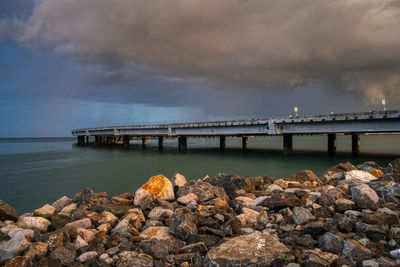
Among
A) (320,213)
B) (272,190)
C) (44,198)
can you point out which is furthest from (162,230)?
(44,198)

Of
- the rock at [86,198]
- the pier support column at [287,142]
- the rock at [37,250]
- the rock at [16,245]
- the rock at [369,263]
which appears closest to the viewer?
the rock at [369,263]

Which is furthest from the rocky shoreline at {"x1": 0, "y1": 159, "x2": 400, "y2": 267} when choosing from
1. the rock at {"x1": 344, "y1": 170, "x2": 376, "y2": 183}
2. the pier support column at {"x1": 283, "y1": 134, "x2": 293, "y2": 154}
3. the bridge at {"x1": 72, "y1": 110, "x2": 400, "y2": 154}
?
the pier support column at {"x1": 283, "y1": 134, "x2": 293, "y2": 154}

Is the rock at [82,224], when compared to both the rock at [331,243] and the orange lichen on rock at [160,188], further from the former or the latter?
the rock at [331,243]

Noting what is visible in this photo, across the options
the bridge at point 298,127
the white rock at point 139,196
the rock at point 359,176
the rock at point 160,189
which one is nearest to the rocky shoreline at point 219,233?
the white rock at point 139,196

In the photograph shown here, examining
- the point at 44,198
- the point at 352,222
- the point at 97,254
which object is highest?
the point at 352,222

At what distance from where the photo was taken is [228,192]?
443 inches

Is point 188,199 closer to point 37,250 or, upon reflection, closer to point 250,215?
point 250,215

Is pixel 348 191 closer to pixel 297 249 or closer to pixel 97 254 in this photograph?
pixel 297 249

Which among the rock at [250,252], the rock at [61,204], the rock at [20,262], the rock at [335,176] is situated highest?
the rock at [335,176]

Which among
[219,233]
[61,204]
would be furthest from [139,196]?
[219,233]

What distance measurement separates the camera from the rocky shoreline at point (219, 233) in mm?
5648

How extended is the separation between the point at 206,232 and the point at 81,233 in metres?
3.38

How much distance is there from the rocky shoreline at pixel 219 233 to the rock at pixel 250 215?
1.2 inches

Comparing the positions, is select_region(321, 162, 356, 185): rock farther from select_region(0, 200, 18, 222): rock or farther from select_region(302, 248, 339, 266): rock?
select_region(0, 200, 18, 222): rock
